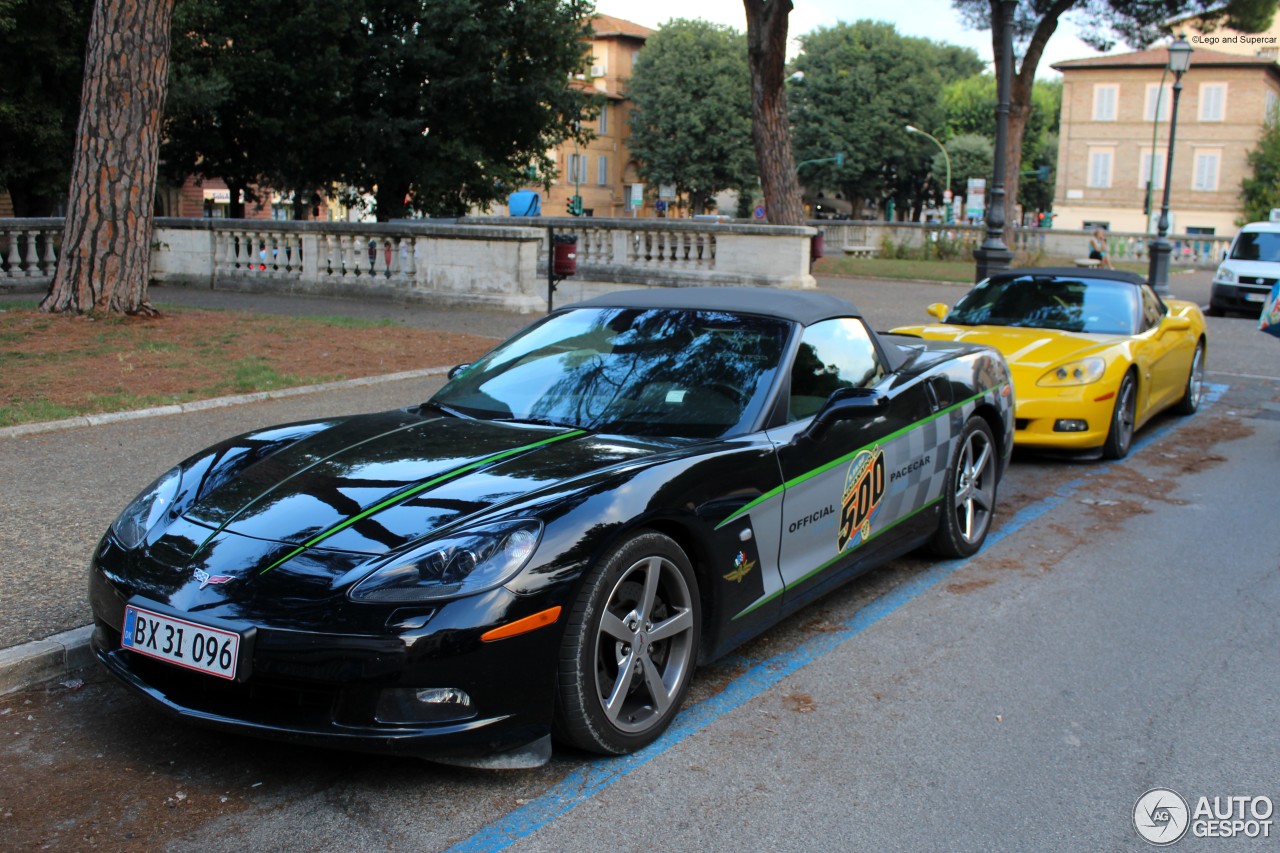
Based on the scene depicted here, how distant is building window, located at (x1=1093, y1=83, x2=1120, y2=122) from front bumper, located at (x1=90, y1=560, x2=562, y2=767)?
77481 millimetres

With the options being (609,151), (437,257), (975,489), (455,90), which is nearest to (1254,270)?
(437,257)

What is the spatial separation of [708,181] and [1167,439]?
2635 inches

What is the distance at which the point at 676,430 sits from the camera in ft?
14.8

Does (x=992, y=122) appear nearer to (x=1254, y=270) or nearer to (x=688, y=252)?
(x=1254, y=270)

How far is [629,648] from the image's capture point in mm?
3764

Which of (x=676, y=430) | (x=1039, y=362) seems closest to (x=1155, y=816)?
(x=676, y=430)

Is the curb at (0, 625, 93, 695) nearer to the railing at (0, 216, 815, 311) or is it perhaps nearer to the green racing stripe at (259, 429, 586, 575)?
the green racing stripe at (259, 429, 586, 575)

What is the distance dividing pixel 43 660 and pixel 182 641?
126cm

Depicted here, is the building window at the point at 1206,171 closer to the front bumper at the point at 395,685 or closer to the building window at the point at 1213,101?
the building window at the point at 1213,101

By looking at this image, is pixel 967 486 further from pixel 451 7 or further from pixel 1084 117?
pixel 1084 117

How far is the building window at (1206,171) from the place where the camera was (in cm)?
7000

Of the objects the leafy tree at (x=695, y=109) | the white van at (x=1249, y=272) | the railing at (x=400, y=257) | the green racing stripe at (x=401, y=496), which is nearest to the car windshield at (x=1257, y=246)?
the white van at (x=1249, y=272)

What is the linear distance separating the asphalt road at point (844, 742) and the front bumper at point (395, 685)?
249 mm

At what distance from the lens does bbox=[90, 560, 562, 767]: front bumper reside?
3275 mm
